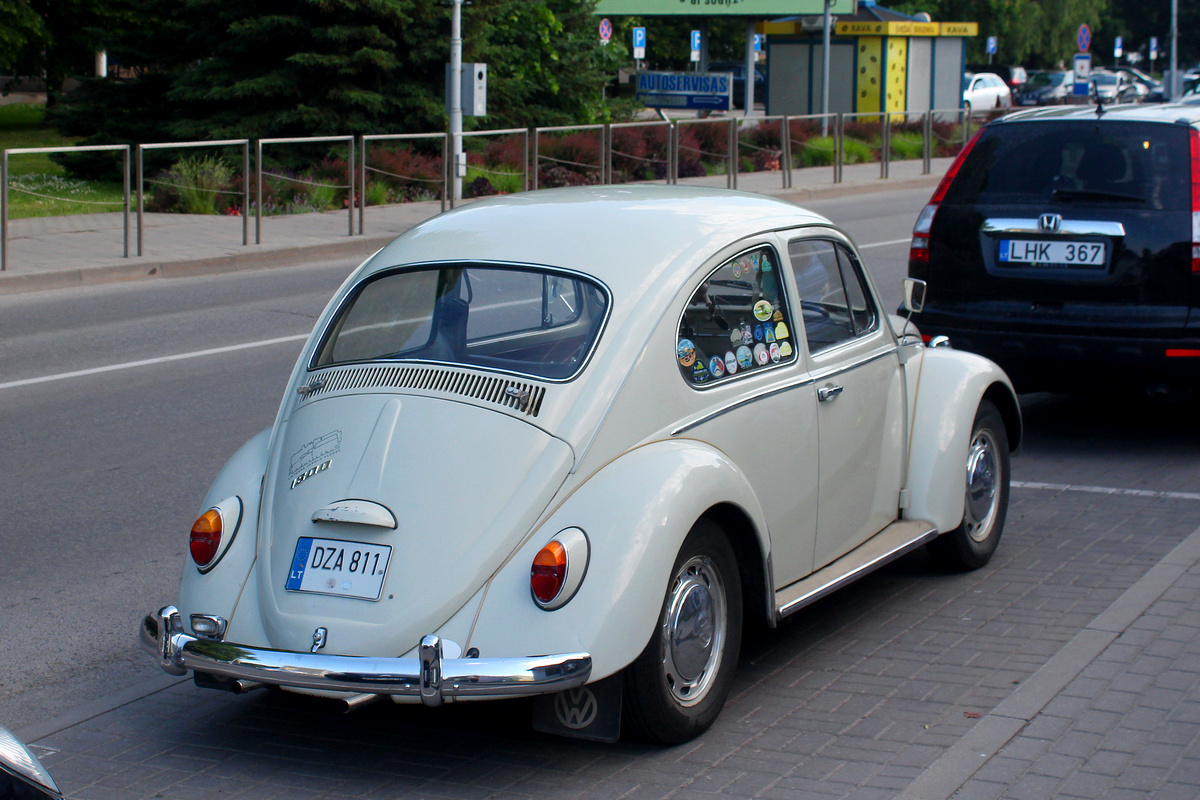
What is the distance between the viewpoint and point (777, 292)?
16.4 ft

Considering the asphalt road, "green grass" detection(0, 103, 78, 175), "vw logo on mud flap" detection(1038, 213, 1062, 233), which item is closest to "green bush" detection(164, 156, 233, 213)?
"green grass" detection(0, 103, 78, 175)

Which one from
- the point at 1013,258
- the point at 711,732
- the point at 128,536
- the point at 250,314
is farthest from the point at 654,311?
the point at 250,314

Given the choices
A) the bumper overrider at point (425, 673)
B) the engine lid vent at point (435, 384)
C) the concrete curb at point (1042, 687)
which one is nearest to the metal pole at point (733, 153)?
the concrete curb at point (1042, 687)

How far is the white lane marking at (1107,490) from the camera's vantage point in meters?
7.12

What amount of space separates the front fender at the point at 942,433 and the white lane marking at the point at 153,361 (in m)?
6.59

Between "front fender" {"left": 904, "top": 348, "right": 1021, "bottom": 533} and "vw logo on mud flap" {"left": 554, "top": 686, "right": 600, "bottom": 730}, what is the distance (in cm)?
200

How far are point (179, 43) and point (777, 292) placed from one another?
2382 cm

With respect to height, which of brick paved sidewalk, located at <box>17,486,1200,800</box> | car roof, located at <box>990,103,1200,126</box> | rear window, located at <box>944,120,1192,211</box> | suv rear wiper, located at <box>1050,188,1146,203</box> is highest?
car roof, located at <box>990,103,1200,126</box>

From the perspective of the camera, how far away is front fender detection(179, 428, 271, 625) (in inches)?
164

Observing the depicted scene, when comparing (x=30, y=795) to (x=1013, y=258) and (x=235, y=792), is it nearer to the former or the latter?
(x=235, y=792)

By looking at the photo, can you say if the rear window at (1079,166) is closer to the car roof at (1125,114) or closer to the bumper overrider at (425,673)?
the car roof at (1125,114)

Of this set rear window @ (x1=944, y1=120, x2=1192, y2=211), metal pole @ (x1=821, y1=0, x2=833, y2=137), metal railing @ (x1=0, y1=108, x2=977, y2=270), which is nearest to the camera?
rear window @ (x1=944, y1=120, x2=1192, y2=211)

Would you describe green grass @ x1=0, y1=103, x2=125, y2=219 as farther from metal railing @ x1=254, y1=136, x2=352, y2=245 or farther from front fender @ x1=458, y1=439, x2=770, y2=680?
front fender @ x1=458, y1=439, x2=770, y2=680

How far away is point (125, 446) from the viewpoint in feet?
26.5
